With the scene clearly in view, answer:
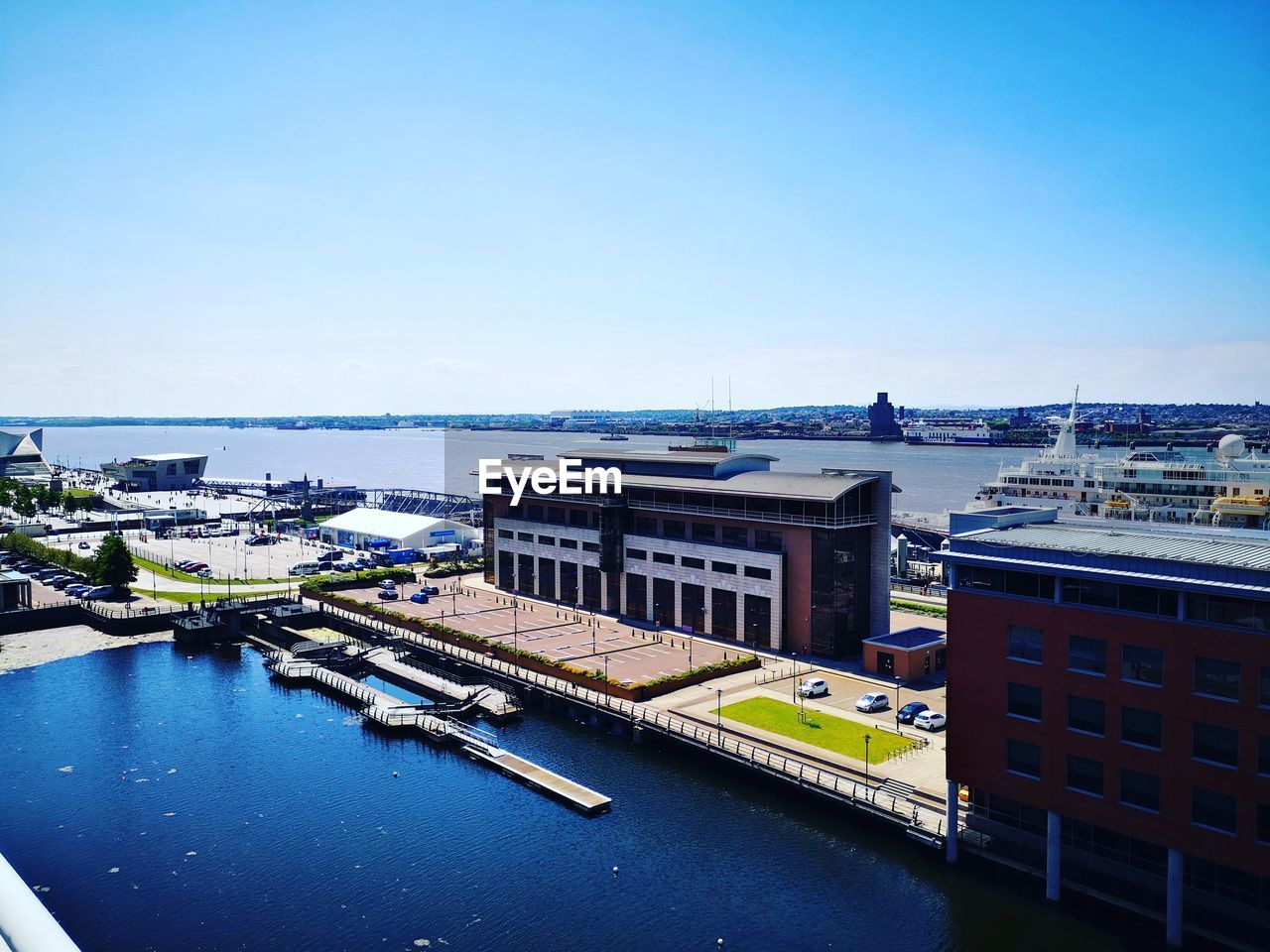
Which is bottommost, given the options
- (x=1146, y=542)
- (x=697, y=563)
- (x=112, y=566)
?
(x=112, y=566)

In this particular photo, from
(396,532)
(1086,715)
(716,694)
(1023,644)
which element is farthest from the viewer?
(396,532)

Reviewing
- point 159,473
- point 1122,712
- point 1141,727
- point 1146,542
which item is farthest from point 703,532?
point 159,473

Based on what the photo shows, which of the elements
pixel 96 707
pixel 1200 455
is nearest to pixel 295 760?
pixel 96 707

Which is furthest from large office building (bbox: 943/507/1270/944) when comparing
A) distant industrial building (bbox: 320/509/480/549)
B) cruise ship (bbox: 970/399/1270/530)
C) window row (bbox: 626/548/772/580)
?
distant industrial building (bbox: 320/509/480/549)

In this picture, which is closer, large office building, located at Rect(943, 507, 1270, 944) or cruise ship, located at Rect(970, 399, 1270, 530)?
large office building, located at Rect(943, 507, 1270, 944)

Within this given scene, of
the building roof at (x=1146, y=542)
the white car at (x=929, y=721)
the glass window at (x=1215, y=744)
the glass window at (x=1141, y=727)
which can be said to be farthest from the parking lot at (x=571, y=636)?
the glass window at (x=1215, y=744)

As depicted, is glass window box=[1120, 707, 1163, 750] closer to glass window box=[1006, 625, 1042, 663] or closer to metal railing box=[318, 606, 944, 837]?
glass window box=[1006, 625, 1042, 663]

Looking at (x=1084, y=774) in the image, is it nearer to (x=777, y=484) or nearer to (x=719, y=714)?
(x=719, y=714)
